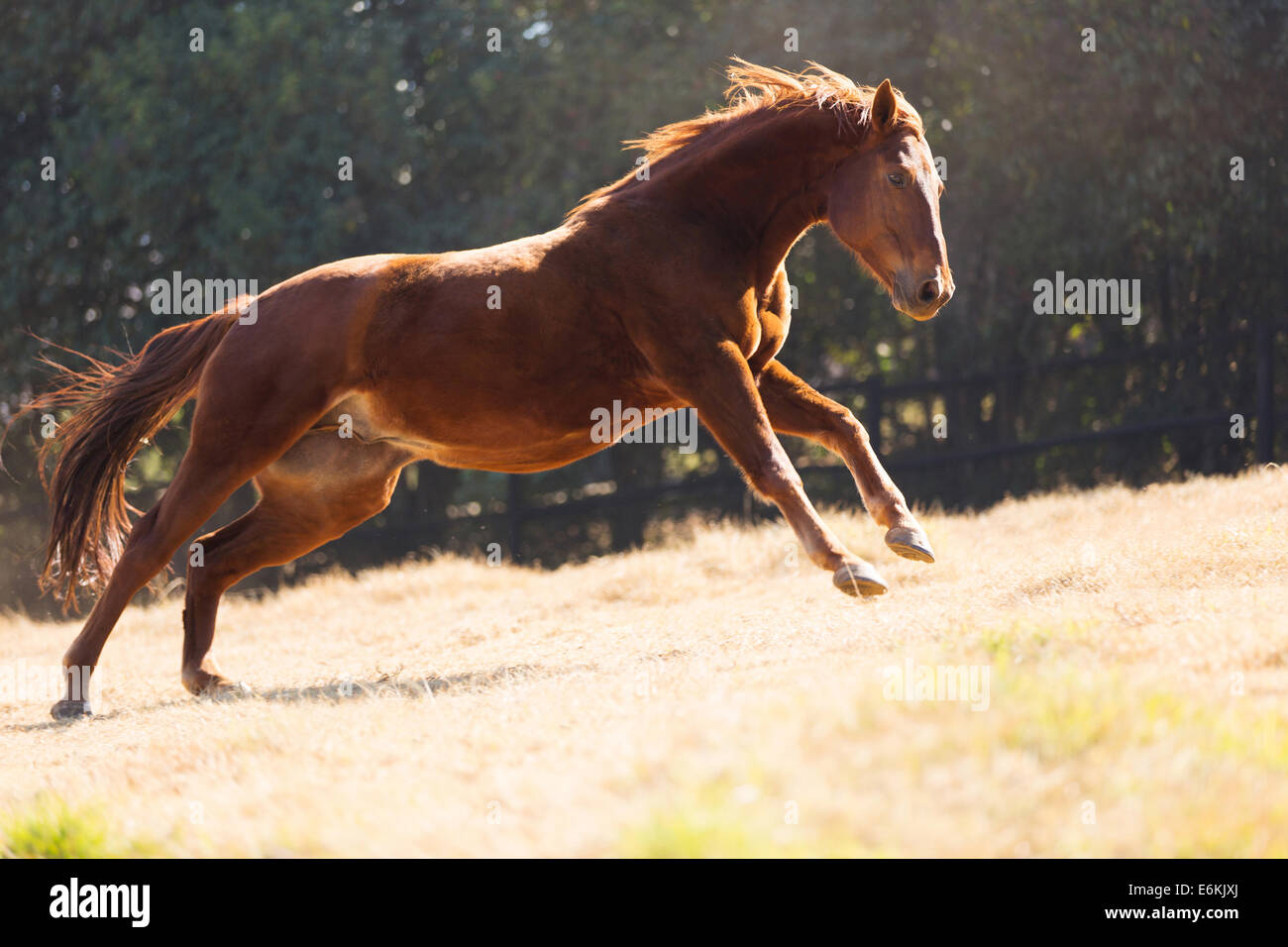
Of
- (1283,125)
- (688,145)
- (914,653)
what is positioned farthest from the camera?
(1283,125)

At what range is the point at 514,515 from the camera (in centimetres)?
1295

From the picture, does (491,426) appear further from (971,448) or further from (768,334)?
(971,448)

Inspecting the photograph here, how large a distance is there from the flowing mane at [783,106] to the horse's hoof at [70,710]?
3169 mm

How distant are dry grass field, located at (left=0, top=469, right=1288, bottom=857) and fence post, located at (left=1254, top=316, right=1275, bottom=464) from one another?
14.4ft

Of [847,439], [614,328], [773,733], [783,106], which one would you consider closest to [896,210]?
[783,106]

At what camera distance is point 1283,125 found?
1104 centimetres

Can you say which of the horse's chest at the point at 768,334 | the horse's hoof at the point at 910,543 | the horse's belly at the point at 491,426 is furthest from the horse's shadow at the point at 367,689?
the horse's chest at the point at 768,334

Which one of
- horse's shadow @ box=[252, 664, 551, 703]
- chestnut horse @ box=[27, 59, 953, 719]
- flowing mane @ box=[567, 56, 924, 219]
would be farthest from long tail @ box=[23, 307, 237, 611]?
flowing mane @ box=[567, 56, 924, 219]

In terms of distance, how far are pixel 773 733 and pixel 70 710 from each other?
4.08 m

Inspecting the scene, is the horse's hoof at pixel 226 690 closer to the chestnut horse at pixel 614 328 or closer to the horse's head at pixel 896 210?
the chestnut horse at pixel 614 328

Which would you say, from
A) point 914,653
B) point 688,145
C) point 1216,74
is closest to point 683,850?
point 914,653

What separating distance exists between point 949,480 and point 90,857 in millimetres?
11069

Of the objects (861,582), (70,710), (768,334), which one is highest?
(768,334)
